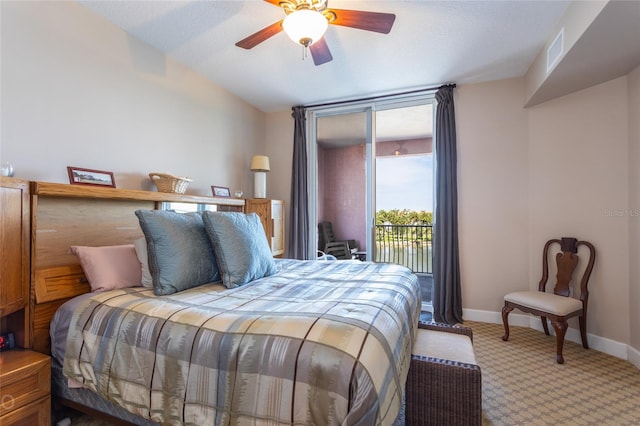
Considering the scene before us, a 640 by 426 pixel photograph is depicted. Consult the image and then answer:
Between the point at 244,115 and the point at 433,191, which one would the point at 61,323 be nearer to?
the point at 244,115

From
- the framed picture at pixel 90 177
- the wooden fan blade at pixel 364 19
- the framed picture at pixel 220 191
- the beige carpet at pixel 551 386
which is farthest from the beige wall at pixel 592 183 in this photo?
the framed picture at pixel 90 177

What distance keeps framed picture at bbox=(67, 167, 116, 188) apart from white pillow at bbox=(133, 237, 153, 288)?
0.67 meters

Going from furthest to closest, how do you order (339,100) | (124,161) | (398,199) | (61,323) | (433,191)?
(398,199)
(339,100)
(433,191)
(124,161)
(61,323)

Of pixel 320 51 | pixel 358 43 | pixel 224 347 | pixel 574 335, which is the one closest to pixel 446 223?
pixel 574 335

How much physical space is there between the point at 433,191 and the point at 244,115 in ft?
8.90

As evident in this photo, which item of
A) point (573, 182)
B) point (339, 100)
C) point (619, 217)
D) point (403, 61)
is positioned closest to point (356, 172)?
point (339, 100)

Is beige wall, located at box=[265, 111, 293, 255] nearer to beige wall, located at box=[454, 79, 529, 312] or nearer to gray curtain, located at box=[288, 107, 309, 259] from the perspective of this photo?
gray curtain, located at box=[288, 107, 309, 259]

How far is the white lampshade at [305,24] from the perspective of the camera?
174cm

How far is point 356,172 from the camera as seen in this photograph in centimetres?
→ 425

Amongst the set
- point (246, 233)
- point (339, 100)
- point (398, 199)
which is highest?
point (339, 100)

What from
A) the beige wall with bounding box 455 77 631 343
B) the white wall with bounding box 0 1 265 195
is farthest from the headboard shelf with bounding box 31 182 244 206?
the beige wall with bounding box 455 77 631 343

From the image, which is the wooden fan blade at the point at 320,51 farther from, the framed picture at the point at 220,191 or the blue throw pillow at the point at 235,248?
the framed picture at the point at 220,191

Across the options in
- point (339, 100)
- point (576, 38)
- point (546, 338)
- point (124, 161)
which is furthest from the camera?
point (339, 100)

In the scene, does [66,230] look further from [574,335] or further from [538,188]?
[574,335]
